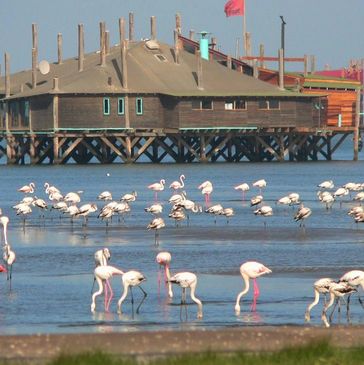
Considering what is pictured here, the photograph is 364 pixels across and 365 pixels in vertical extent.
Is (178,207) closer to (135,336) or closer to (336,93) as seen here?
(135,336)

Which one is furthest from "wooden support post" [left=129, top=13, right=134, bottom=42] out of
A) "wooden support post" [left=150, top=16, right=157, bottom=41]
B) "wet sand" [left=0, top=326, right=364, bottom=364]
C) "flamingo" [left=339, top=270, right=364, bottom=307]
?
"wet sand" [left=0, top=326, right=364, bottom=364]

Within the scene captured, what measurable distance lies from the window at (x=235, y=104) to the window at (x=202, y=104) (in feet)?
3.29

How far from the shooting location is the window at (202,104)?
78.8 metres

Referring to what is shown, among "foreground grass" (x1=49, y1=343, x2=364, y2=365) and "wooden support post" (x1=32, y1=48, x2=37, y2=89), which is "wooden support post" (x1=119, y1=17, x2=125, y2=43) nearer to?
"wooden support post" (x1=32, y1=48, x2=37, y2=89)

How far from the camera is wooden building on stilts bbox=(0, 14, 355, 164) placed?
255ft

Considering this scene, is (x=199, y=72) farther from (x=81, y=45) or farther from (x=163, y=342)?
(x=163, y=342)

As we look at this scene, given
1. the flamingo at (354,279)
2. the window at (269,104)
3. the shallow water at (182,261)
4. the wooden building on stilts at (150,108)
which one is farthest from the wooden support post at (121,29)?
the flamingo at (354,279)

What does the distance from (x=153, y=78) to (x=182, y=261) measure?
54.3 metres

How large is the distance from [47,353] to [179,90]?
67122mm

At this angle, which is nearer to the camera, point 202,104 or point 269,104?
point 202,104

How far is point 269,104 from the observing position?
264 ft

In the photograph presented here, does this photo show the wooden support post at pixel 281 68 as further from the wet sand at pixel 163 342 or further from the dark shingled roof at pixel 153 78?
the wet sand at pixel 163 342

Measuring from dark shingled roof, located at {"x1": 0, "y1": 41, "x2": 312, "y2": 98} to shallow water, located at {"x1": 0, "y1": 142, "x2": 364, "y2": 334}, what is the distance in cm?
2537

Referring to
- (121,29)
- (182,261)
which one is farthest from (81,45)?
(182,261)
